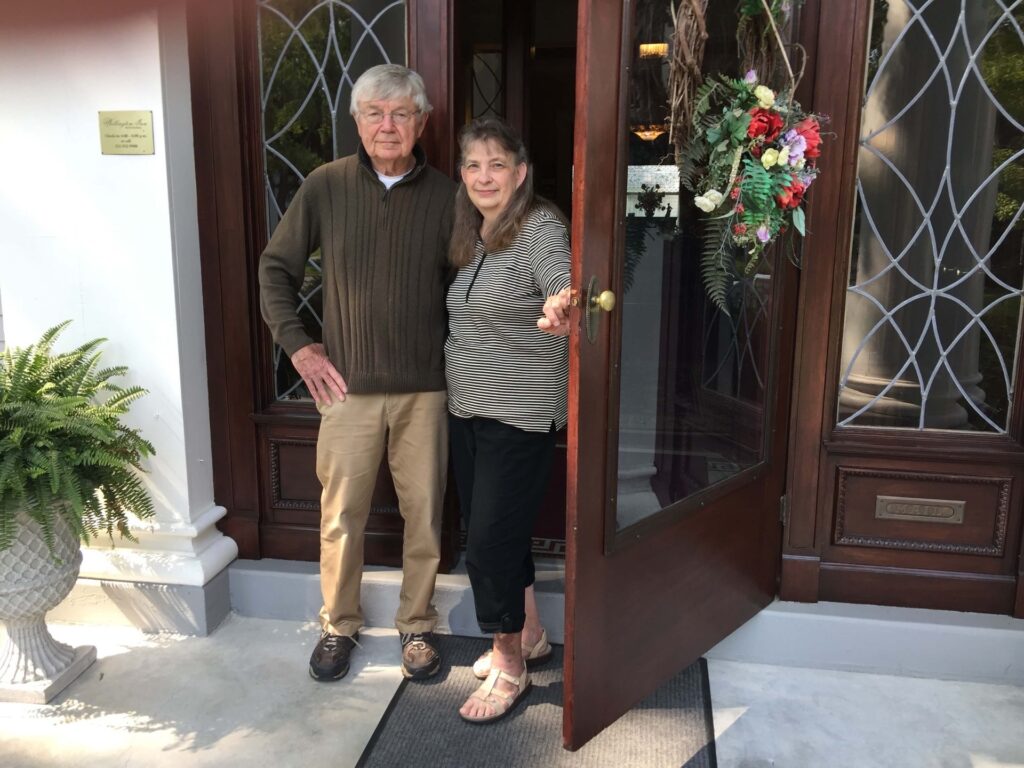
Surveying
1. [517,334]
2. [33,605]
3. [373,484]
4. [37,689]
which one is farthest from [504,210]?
[37,689]

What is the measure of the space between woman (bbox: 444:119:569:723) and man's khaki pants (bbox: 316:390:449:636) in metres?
0.18

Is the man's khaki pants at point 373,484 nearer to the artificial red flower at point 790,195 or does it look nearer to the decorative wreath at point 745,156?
the decorative wreath at point 745,156

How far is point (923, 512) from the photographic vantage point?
2576mm

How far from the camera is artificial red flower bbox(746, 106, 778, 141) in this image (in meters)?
2.06

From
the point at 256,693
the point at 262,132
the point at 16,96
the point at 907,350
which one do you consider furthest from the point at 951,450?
the point at 16,96

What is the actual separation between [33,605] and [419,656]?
42.4 inches

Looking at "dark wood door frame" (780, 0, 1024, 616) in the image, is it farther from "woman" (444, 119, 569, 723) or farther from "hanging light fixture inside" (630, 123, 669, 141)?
"woman" (444, 119, 569, 723)

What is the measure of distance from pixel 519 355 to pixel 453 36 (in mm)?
1066

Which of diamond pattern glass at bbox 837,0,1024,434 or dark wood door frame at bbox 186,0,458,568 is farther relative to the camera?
dark wood door frame at bbox 186,0,458,568

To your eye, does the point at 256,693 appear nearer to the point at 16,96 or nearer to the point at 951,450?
the point at 16,96

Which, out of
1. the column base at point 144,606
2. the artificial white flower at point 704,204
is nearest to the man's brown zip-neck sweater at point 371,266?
Answer: the artificial white flower at point 704,204

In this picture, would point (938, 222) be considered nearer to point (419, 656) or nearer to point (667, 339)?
point (667, 339)

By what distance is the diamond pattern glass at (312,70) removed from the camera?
2.60 m

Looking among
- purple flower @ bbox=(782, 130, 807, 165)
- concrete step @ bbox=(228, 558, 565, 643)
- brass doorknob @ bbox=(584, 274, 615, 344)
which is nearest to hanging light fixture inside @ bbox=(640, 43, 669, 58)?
purple flower @ bbox=(782, 130, 807, 165)
